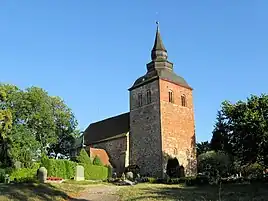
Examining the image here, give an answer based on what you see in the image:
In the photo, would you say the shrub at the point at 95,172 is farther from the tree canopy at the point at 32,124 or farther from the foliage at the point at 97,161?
the tree canopy at the point at 32,124

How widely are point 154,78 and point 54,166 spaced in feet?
54.8

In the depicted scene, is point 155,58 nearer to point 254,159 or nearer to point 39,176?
point 254,159

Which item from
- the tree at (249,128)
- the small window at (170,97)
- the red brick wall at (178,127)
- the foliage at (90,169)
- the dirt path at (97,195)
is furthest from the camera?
the small window at (170,97)

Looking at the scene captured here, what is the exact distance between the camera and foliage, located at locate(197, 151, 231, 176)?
47572mm

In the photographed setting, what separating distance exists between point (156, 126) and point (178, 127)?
11.1 feet

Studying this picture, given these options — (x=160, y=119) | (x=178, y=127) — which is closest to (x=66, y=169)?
(x=160, y=119)

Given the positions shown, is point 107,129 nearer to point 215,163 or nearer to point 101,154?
point 101,154

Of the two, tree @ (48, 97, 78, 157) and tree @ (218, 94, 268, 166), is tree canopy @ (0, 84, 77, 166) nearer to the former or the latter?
tree @ (48, 97, 78, 157)

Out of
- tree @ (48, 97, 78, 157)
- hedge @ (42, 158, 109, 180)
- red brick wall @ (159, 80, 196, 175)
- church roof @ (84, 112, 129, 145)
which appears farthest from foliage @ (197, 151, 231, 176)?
tree @ (48, 97, 78, 157)

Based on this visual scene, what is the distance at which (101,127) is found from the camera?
59.4 m

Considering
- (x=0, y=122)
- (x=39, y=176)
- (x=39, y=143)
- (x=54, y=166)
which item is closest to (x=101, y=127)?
(x=39, y=143)

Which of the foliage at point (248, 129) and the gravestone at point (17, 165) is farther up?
the foliage at point (248, 129)

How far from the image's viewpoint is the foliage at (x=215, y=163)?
156 ft

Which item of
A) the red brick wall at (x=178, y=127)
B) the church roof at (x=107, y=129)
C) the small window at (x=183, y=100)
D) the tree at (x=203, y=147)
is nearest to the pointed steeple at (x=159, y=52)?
the red brick wall at (x=178, y=127)
